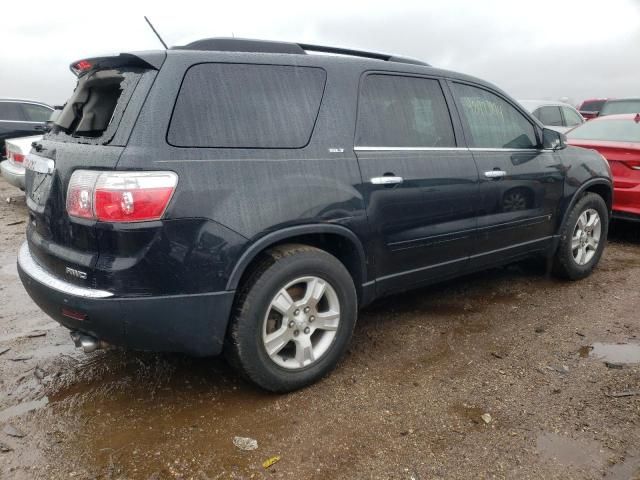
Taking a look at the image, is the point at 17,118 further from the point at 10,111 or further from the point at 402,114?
the point at 402,114

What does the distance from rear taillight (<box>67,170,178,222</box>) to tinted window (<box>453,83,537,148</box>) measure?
2244mm

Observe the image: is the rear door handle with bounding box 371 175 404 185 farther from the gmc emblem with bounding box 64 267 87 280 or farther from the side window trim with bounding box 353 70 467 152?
the gmc emblem with bounding box 64 267 87 280

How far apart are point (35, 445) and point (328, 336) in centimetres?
151

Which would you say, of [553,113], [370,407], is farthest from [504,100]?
[553,113]

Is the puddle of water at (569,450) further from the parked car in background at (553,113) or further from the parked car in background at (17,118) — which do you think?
the parked car in background at (17,118)

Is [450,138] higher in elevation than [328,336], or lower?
higher

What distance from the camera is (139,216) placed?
2.27 m

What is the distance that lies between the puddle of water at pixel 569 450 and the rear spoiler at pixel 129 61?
8.19 feet

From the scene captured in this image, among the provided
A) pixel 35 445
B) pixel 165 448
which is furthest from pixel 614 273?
pixel 35 445

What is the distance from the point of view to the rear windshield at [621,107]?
11320mm

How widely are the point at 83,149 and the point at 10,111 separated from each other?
11078mm

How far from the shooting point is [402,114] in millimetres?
3291

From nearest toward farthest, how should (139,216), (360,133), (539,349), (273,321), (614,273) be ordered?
(139,216) → (273,321) → (360,133) → (539,349) → (614,273)

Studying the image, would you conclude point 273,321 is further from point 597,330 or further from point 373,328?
point 597,330
